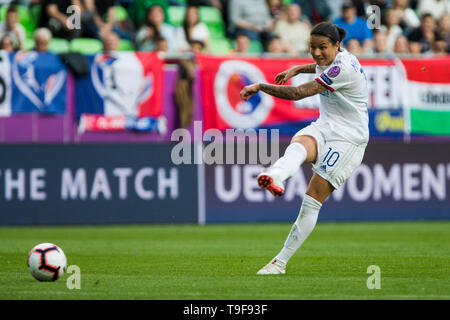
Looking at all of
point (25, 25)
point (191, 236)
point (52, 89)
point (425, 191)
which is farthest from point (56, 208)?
point (425, 191)

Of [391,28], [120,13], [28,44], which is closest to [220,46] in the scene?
[120,13]

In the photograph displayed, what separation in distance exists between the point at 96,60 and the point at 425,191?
6656 mm

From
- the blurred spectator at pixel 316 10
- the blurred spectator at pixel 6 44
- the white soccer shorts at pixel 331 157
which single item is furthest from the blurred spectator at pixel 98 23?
the white soccer shorts at pixel 331 157

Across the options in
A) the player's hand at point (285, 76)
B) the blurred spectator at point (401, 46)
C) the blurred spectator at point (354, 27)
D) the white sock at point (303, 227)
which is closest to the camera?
the white sock at point (303, 227)

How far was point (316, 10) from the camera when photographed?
66.0 ft

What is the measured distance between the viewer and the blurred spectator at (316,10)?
20031 millimetres

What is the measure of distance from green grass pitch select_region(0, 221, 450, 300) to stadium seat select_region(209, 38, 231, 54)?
4.27 meters

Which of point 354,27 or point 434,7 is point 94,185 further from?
point 434,7

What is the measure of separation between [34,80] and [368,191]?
256 inches

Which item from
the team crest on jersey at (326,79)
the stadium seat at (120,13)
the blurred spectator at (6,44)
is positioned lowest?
the team crest on jersey at (326,79)

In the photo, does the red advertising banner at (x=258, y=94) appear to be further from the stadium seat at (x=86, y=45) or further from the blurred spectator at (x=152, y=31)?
the stadium seat at (x=86, y=45)

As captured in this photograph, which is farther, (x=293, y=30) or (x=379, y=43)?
(x=293, y=30)

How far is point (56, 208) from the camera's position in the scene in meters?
16.1

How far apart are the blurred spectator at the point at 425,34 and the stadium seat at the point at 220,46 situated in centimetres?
394
